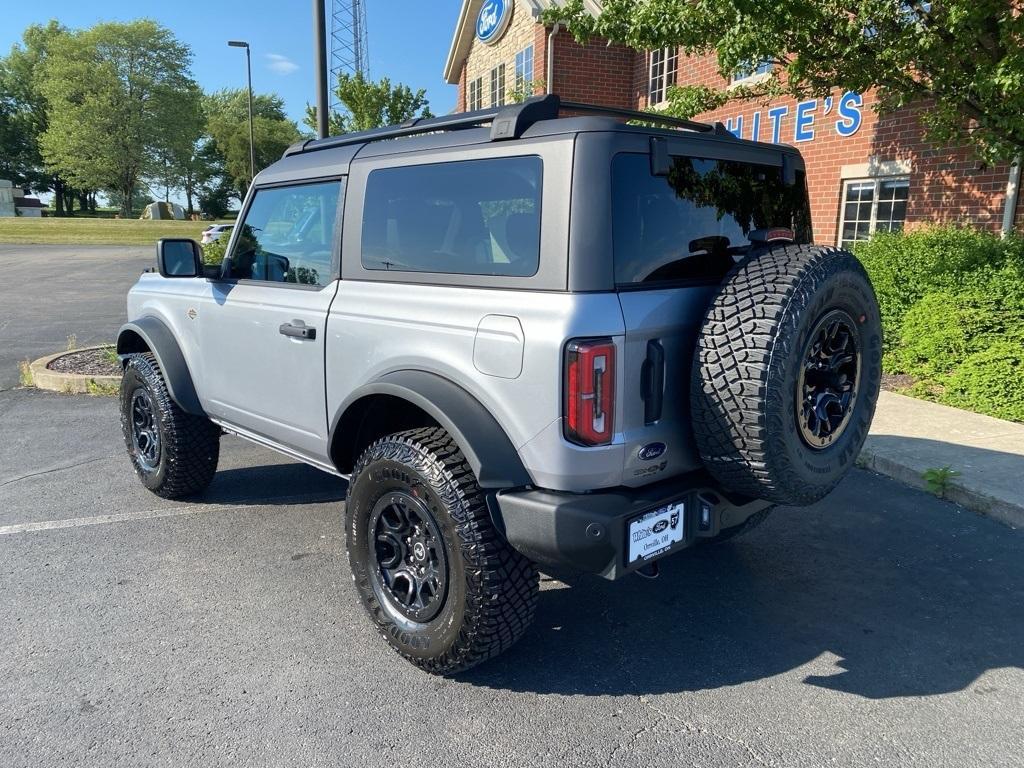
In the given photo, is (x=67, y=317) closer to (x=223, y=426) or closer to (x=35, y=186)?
(x=223, y=426)

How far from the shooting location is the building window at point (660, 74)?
14984mm

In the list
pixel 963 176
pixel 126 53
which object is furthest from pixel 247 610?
pixel 126 53

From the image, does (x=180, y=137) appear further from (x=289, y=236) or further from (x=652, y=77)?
(x=289, y=236)

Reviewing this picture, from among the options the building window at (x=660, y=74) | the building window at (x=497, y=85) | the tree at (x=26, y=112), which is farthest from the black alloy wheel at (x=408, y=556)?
the tree at (x=26, y=112)

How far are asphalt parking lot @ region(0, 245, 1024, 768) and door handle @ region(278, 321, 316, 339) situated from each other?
1.17m

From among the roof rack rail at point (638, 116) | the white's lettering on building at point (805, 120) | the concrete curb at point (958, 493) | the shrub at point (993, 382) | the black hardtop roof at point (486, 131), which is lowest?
the concrete curb at point (958, 493)

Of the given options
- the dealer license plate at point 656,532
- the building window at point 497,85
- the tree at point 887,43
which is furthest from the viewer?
the building window at point 497,85

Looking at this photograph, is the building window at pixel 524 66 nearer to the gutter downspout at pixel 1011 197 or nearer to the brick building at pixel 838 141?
→ the brick building at pixel 838 141

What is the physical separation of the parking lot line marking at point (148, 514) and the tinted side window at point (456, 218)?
2.05 meters

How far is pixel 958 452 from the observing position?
17.8 ft

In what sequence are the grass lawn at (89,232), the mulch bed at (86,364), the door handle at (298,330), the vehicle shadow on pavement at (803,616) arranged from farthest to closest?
the grass lawn at (89,232)
the mulch bed at (86,364)
the door handle at (298,330)
the vehicle shadow on pavement at (803,616)

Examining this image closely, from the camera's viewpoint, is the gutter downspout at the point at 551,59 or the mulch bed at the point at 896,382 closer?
the mulch bed at the point at 896,382

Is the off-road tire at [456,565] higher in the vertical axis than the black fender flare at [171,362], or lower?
lower

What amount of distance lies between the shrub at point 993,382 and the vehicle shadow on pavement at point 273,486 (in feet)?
17.4
